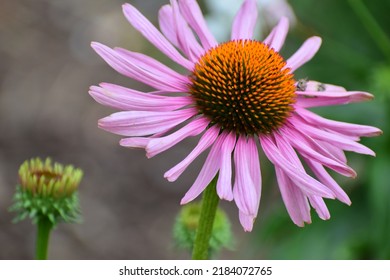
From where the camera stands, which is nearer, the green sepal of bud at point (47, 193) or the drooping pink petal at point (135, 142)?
the drooping pink petal at point (135, 142)

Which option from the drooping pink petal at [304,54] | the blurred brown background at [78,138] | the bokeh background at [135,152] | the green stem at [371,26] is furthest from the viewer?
the blurred brown background at [78,138]

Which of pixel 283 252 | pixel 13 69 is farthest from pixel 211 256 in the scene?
pixel 13 69

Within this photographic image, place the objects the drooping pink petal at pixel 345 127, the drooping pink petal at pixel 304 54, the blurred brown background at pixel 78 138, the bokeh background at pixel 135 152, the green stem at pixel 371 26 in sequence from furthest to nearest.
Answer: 1. the blurred brown background at pixel 78 138
2. the bokeh background at pixel 135 152
3. the green stem at pixel 371 26
4. the drooping pink petal at pixel 304 54
5. the drooping pink petal at pixel 345 127

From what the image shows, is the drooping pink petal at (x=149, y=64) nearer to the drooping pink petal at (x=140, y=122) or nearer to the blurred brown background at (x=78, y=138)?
the drooping pink petal at (x=140, y=122)

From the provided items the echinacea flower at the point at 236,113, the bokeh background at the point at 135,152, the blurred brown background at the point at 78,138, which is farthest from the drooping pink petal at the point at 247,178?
the blurred brown background at the point at 78,138

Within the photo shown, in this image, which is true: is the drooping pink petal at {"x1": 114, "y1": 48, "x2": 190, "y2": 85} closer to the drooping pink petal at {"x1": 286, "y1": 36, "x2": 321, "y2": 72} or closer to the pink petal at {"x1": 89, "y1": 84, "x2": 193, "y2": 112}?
the pink petal at {"x1": 89, "y1": 84, "x2": 193, "y2": 112}
